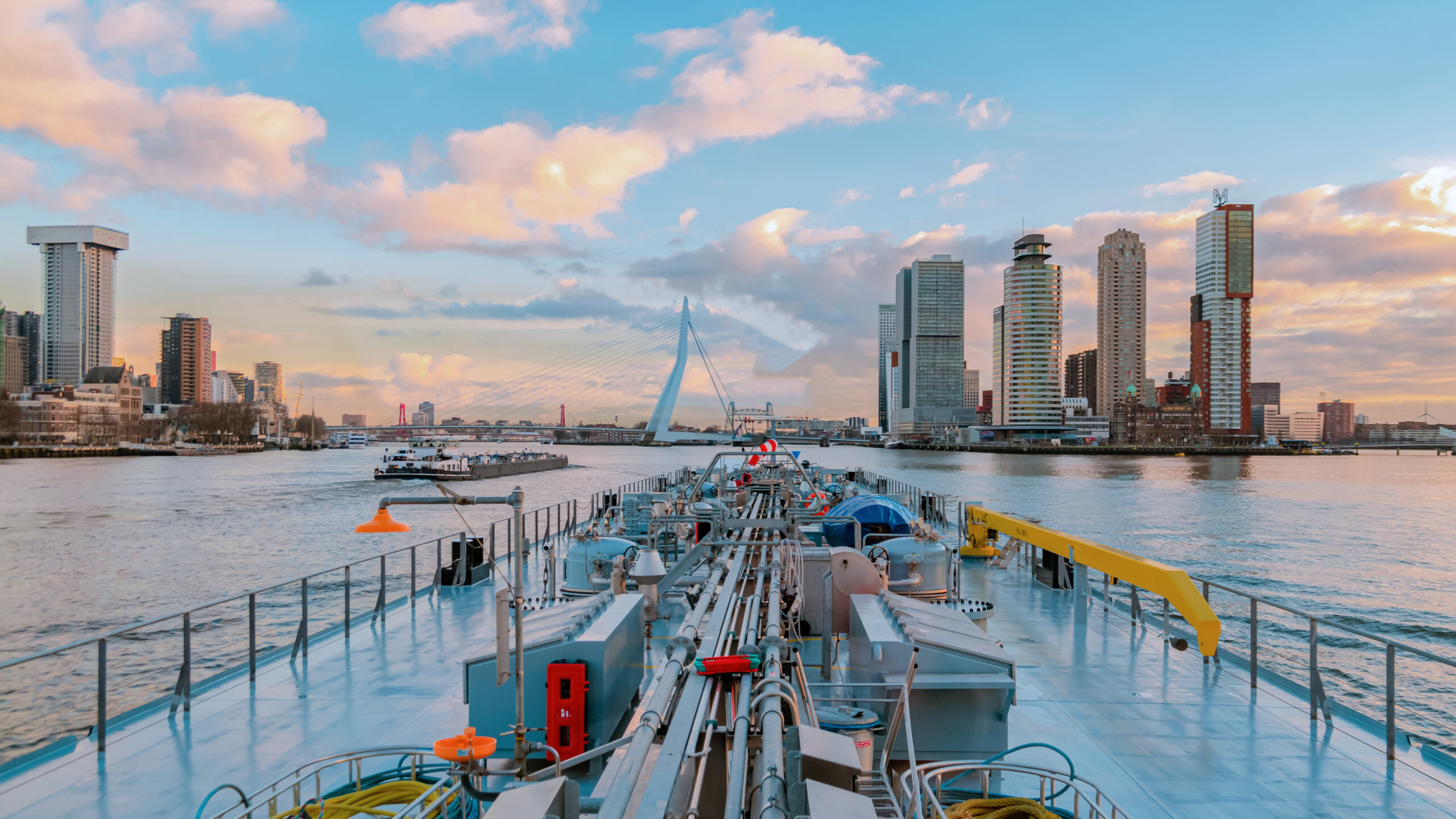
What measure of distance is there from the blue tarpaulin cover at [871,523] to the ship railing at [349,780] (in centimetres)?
1151

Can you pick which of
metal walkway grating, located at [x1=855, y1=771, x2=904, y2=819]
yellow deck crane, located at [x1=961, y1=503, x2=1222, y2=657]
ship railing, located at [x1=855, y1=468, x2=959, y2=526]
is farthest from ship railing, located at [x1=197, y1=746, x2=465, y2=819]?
ship railing, located at [x1=855, y1=468, x2=959, y2=526]

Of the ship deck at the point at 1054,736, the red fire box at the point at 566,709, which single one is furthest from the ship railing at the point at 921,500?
the red fire box at the point at 566,709

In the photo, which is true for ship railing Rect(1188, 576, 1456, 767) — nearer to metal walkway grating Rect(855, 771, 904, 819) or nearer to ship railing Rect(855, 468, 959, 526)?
metal walkway grating Rect(855, 771, 904, 819)

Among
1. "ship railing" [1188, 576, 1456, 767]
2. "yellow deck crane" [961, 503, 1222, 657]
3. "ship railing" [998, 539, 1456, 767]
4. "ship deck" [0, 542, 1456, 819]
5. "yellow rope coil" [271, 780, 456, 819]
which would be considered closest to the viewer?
"yellow rope coil" [271, 780, 456, 819]

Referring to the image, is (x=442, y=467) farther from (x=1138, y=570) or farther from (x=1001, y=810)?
(x=1001, y=810)

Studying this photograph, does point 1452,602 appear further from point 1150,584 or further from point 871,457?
point 871,457

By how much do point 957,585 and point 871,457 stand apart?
5975 inches

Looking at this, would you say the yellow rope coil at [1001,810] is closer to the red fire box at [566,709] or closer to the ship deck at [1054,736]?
the ship deck at [1054,736]

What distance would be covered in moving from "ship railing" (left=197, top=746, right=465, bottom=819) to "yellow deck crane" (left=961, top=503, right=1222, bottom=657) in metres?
9.35

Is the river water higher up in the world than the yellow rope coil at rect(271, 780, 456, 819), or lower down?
lower down

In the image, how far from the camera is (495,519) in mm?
51344

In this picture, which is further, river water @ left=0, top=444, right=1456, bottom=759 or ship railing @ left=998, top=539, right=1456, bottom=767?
river water @ left=0, top=444, right=1456, bottom=759

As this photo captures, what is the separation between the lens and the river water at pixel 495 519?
75.7 ft

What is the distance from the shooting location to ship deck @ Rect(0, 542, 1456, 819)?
7.34 m
